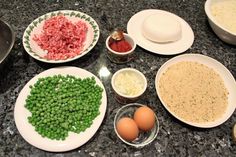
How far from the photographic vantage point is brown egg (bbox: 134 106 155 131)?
94 cm

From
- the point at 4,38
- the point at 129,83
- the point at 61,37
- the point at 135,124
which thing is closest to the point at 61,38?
the point at 61,37

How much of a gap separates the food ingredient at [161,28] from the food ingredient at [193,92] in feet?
0.44

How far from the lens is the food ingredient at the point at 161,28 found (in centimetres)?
121

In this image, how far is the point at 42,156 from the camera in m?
0.95

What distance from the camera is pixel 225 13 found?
1304 mm

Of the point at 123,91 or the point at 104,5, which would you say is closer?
the point at 123,91

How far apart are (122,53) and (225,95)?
433mm

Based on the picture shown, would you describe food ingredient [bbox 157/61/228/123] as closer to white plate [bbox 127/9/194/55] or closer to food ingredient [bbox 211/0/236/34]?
white plate [bbox 127/9/194/55]

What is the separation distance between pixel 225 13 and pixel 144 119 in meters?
0.70

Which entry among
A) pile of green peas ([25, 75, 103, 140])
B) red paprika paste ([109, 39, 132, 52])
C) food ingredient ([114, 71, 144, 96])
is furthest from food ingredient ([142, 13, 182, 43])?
pile of green peas ([25, 75, 103, 140])

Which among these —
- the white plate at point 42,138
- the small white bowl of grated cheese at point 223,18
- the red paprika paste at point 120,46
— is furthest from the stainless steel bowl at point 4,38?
the small white bowl of grated cheese at point 223,18

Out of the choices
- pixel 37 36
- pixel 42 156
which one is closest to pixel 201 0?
pixel 37 36

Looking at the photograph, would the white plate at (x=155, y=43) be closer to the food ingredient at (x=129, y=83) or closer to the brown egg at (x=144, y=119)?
the food ingredient at (x=129, y=83)

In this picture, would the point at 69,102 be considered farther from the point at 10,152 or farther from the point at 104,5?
the point at 104,5
